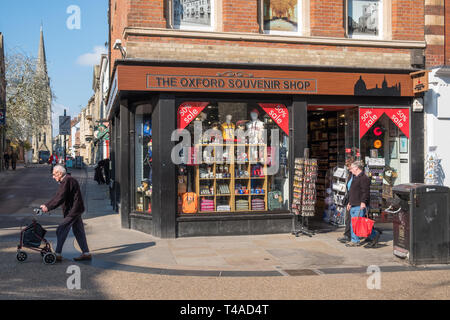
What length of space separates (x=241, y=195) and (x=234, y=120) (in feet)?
6.01

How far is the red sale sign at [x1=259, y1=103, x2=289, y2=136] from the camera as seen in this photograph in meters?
11.2

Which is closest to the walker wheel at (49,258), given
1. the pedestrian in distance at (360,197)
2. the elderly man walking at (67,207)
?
the elderly man walking at (67,207)

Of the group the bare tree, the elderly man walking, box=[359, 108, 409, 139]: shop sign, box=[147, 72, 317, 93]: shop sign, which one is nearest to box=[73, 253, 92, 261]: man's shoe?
the elderly man walking

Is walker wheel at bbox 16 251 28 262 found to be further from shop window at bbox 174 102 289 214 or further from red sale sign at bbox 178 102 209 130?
red sale sign at bbox 178 102 209 130

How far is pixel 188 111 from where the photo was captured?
1066 centimetres

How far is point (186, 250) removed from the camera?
9125 mm

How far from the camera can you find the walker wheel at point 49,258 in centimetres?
771

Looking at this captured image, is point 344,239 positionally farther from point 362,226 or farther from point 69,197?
point 69,197

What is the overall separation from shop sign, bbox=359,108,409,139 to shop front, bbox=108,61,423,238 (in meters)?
0.03

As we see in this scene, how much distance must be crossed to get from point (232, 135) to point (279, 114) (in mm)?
1264

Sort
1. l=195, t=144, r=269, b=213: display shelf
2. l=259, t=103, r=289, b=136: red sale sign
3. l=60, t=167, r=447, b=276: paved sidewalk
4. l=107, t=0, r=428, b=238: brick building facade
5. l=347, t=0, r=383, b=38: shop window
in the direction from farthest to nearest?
l=347, t=0, r=383, b=38: shop window, l=259, t=103, r=289, b=136: red sale sign, l=195, t=144, r=269, b=213: display shelf, l=107, t=0, r=428, b=238: brick building facade, l=60, t=167, r=447, b=276: paved sidewalk

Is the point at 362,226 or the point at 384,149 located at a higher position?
the point at 384,149

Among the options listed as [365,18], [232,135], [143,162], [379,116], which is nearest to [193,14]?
[232,135]

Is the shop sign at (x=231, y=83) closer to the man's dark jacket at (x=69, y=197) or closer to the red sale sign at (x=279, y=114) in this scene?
the red sale sign at (x=279, y=114)
